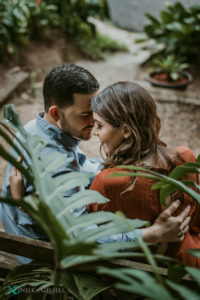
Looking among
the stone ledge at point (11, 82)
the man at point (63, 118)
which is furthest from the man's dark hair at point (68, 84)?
the stone ledge at point (11, 82)

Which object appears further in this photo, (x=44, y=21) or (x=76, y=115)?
(x=44, y=21)

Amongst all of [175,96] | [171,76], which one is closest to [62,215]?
[175,96]

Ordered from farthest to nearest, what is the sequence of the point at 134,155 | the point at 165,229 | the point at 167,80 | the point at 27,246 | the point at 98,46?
the point at 98,46
the point at 167,80
the point at 134,155
the point at 165,229
the point at 27,246

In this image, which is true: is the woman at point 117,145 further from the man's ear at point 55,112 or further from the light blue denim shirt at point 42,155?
the man's ear at point 55,112

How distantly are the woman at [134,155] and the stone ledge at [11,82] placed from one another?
269 cm

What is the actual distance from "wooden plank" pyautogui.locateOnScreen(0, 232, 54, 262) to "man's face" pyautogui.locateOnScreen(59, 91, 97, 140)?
74 cm

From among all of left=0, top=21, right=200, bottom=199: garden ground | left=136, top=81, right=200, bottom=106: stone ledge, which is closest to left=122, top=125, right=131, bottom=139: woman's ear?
left=0, top=21, right=200, bottom=199: garden ground

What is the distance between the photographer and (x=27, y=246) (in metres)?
1.06

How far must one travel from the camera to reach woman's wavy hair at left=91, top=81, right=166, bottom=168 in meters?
1.37

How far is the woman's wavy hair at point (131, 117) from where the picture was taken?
1372 mm

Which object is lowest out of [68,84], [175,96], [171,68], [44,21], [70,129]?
[175,96]

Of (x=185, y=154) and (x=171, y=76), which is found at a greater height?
(x=185, y=154)

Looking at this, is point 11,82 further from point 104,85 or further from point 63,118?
point 63,118

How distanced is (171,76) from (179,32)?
2.90ft
